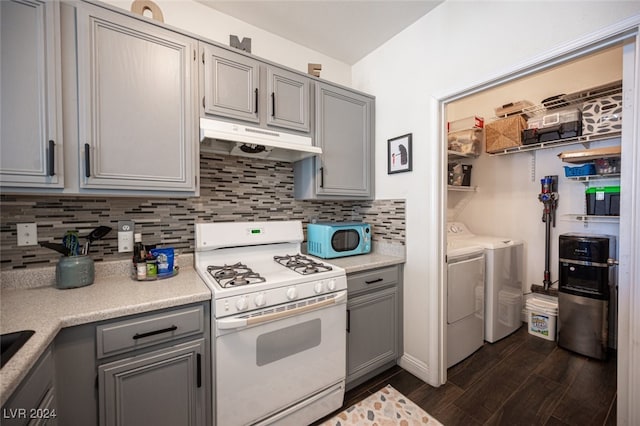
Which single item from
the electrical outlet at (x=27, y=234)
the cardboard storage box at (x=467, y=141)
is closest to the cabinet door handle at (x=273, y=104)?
the electrical outlet at (x=27, y=234)

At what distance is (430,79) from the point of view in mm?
1842

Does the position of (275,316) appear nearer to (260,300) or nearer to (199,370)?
(260,300)

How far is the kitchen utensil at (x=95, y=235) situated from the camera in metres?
1.35

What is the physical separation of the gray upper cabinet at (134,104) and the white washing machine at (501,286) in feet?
7.44

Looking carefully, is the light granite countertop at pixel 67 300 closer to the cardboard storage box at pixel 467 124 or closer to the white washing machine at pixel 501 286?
the white washing machine at pixel 501 286

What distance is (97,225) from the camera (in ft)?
4.83

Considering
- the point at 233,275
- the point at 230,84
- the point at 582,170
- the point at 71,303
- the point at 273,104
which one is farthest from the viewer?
the point at 582,170

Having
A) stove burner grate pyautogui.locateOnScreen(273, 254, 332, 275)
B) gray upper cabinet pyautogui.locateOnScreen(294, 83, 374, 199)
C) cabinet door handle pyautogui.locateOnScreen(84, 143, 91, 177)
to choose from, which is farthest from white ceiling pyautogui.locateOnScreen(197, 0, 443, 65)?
stove burner grate pyautogui.locateOnScreen(273, 254, 332, 275)

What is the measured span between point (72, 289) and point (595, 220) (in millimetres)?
3906

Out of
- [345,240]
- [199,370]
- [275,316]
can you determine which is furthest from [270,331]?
[345,240]

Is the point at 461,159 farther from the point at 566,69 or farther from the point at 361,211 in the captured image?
the point at 361,211

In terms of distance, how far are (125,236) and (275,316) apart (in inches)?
40.1

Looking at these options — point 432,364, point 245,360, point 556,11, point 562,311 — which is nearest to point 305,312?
point 245,360

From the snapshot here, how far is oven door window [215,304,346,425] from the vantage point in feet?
4.09
